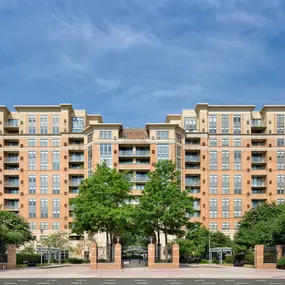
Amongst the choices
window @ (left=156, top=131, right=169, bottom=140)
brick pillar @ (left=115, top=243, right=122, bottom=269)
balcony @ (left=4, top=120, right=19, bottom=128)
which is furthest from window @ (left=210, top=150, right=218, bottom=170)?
brick pillar @ (left=115, top=243, right=122, bottom=269)

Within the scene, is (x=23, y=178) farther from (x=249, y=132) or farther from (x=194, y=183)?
(x=249, y=132)

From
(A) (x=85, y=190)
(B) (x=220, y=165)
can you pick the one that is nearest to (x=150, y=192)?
(A) (x=85, y=190)

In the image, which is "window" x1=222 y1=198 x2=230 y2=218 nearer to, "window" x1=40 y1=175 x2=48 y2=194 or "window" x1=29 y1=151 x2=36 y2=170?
"window" x1=40 y1=175 x2=48 y2=194

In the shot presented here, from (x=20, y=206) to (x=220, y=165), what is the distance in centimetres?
4069

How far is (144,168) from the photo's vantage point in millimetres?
103750

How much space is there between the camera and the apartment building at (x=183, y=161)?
108 metres

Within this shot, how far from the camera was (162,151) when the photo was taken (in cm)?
10481

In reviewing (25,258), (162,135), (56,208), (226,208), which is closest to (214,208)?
(226,208)

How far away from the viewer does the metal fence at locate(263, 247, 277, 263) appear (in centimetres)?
5581

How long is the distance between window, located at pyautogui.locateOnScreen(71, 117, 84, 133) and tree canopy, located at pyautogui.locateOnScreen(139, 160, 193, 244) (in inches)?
2132

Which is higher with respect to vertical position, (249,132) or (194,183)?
(249,132)

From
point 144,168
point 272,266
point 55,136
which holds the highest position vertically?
point 55,136

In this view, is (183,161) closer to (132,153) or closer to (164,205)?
(132,153)

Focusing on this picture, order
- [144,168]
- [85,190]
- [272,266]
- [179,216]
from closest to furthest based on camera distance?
[272,266] → [179,216] → [85,190] → [144,168]
